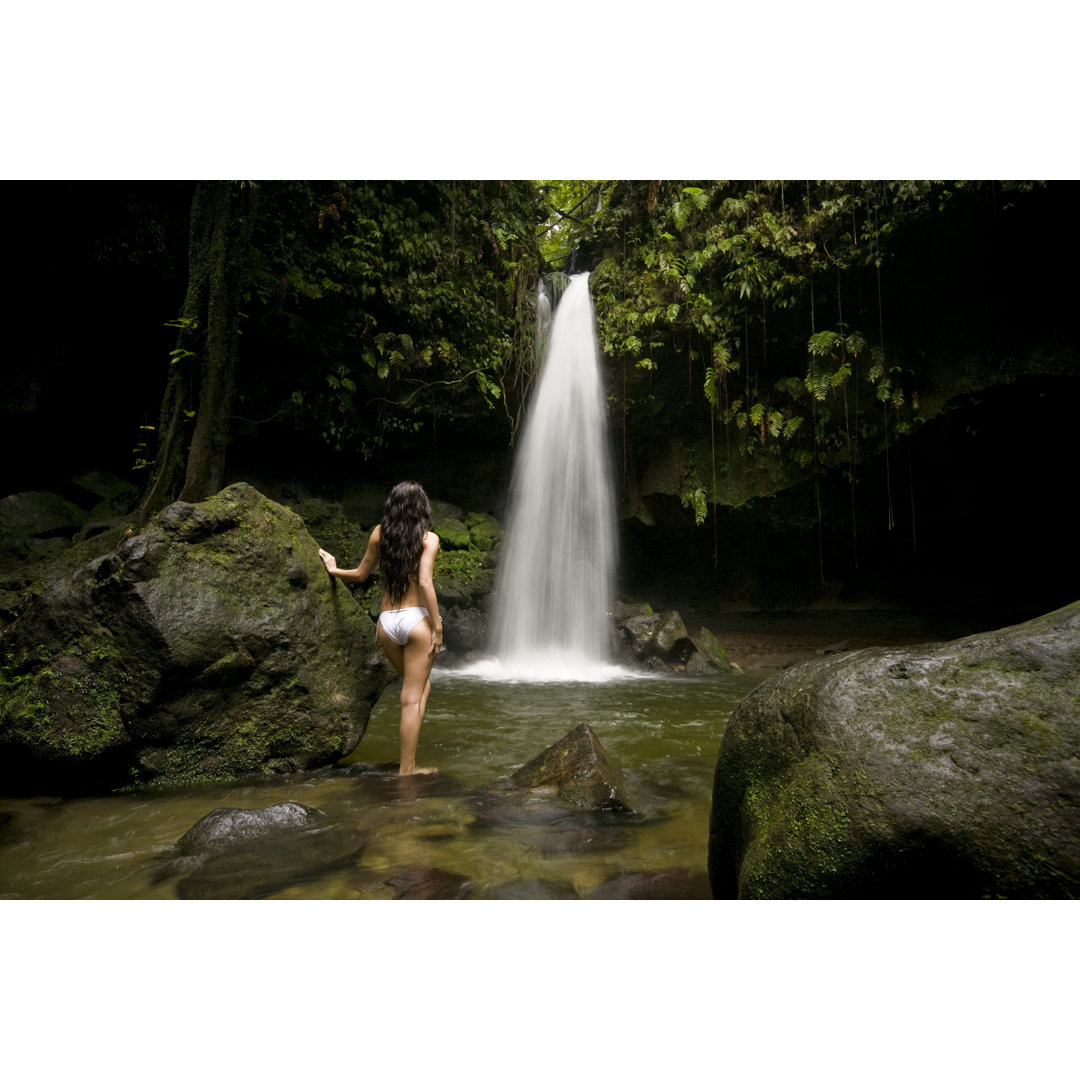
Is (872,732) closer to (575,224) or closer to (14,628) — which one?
(14,628)

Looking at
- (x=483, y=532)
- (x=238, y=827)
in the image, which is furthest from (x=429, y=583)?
(x=483, y=532)

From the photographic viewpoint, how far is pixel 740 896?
2121 millimetres

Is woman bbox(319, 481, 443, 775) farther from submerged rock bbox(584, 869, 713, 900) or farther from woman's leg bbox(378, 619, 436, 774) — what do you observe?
submerged rock bbox(584, 869, 713, 900)

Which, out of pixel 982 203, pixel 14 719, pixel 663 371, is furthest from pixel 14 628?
pixel 982 203

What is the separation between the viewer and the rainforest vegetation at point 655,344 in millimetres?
9016

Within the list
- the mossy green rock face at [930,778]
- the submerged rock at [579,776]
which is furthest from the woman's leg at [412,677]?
the mossy green rock face at [930,778]

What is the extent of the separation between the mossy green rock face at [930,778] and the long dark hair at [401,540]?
2.81 m

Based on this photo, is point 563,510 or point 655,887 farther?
point 563,510

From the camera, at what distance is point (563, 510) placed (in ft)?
40.7

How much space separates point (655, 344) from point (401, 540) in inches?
326

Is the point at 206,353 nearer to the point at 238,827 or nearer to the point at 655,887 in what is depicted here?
the point at 238,827

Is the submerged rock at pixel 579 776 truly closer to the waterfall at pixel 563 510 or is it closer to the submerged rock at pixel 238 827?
the submerged rock at pixel 238 827

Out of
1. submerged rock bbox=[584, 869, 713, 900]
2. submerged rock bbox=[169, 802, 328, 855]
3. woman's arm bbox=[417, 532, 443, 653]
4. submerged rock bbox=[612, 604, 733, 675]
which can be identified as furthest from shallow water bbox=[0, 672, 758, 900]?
submerged rock bbox=[612, 604, 733, 675]

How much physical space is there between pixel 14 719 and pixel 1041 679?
17.0ft
